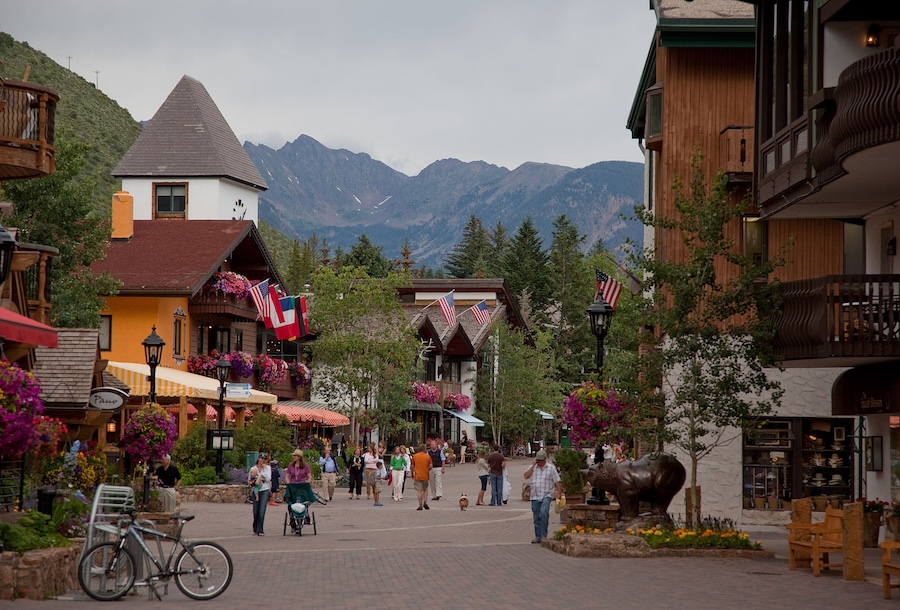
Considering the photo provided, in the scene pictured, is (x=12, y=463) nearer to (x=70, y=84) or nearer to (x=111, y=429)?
(x=111, y=429)

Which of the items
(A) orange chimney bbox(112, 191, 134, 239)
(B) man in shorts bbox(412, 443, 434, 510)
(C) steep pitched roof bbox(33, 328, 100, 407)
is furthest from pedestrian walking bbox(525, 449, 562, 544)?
(A) orange chimney bbox(112, 191, 134, 239)

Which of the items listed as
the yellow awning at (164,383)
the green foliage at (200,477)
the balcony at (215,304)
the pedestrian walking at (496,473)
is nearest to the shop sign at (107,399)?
the yellow awning at (164,383)

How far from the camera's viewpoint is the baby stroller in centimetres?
2583

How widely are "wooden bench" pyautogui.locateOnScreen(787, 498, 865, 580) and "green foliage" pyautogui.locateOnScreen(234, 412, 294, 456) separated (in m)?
21.6

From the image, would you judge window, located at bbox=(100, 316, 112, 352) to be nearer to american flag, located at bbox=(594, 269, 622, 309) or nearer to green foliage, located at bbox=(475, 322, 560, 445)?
american flag, located at bbox=(594, 269, 622, 309)

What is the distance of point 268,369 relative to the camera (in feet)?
175

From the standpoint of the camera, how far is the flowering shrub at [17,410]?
13656 millimetres

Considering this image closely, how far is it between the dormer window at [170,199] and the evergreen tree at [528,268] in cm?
4712

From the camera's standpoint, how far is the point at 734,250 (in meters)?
29.1

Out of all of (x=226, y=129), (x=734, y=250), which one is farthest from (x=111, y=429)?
(x=226, y=129)

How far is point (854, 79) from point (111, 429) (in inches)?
1136

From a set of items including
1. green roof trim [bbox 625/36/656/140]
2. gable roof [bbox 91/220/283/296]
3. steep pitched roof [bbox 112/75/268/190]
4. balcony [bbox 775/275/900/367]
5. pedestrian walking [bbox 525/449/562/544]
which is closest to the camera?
balcony [bbox 775/275/900/367]

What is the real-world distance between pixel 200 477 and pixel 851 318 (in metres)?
20.9

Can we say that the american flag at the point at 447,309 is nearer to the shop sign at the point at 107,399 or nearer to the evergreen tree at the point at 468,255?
the shop sign at the point at 107,399
